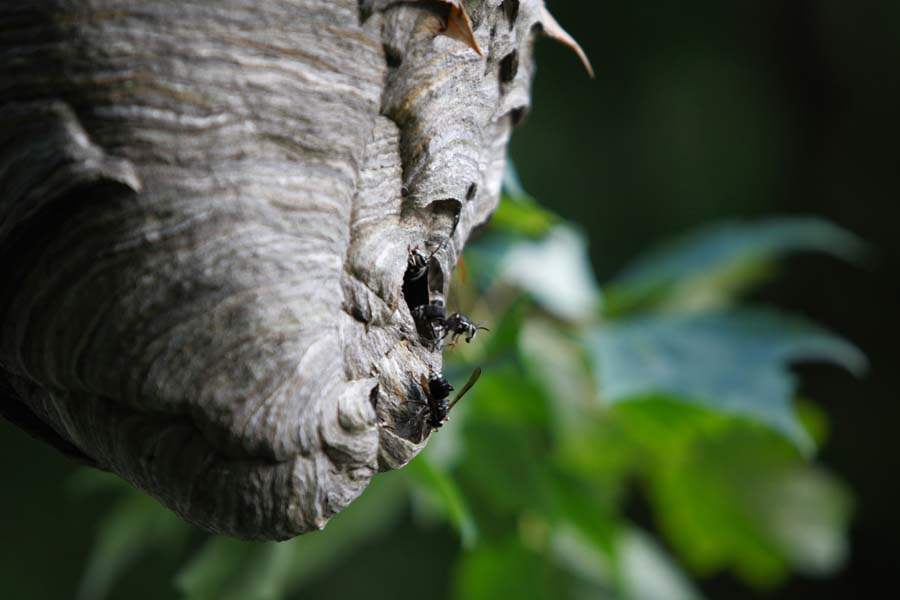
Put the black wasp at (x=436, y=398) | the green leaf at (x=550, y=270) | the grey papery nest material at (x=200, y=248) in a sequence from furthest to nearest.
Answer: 1. the green leaf at (x=550, y=270)
2. the black wasp at (x=436, y=398)
3. the grey papery nest material at (x=200, y=248)

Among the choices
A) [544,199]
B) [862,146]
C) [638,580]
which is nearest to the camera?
[638,580]

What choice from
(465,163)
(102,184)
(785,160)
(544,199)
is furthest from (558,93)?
(102,184)

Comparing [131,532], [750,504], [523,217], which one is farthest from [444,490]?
[750,504]

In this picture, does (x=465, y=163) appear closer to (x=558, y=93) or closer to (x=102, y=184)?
(x=102, y=184)

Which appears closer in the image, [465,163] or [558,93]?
[465,163]

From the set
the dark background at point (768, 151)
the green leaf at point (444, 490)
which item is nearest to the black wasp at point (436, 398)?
the green leaf at point (444, 490)

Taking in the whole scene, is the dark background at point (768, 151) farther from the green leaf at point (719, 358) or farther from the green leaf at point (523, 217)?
the green leaf at point (523, 217)

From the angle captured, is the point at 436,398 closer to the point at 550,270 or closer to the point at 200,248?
the point at 200,248
